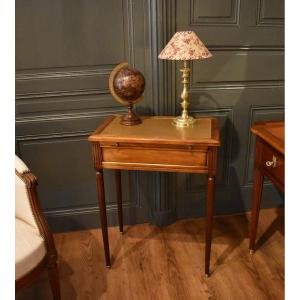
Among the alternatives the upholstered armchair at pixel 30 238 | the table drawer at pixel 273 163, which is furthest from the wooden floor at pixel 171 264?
the table drawer at pixel 273 163

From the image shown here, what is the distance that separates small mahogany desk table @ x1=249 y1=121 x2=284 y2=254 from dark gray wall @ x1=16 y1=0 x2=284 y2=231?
0.41m

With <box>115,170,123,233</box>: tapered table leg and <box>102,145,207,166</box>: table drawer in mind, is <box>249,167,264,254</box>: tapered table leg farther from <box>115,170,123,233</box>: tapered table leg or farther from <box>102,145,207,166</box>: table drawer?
<box>115,170,123,233</box>: tapered table leg

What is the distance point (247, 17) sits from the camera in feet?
6.39

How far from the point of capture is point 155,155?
62.7 inches

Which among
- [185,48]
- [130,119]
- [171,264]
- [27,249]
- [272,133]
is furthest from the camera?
[171,264]

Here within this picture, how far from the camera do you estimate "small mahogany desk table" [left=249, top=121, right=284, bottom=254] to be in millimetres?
1529

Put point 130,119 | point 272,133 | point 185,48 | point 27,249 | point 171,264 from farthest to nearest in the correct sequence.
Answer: point 171,264 < point 130,119 < point 272,133 < point 185,48 < point 27,249

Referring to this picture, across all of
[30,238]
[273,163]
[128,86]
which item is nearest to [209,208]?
[273,163]

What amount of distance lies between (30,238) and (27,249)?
0.06 m

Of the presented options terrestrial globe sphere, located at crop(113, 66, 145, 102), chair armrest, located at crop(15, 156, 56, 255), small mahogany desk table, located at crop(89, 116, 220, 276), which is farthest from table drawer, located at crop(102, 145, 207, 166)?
chair armrest, located at crop(15, 156, 56, 255)

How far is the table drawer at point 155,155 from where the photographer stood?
5.12 feet

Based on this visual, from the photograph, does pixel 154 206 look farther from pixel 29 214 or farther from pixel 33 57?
pixel 33 57

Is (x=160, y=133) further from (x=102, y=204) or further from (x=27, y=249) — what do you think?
(x=27, y=249)

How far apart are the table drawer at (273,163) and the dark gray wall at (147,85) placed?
497mm
